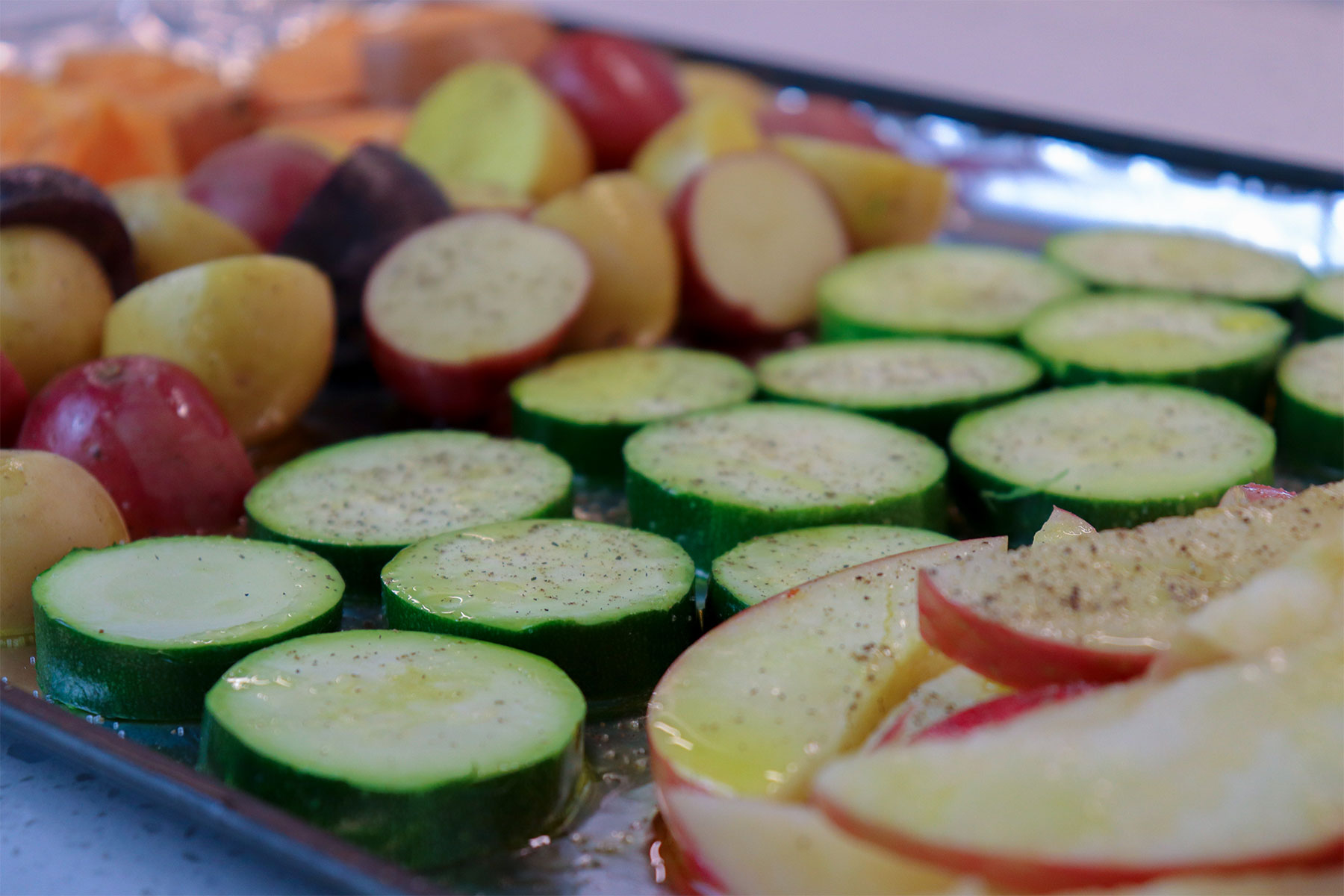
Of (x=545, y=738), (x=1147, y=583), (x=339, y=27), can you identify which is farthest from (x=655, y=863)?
(x=339, y=27)

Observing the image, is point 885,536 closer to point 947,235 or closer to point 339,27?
point 947,235

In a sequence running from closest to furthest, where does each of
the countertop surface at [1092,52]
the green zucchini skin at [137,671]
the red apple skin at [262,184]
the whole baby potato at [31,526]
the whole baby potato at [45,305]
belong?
1. the green zucchini skin at [137,671]
2. the whole baby potato at [31,526]
3. the whole baby potato at [45,305]
4. the red apple skin at [262,184]
5. the countertop surface at [1092,52]

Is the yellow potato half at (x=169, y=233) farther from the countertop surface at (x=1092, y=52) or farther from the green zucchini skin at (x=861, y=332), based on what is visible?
the countertop surface at (x=1092, y=52)

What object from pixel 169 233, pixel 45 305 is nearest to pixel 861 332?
pixel 169 233

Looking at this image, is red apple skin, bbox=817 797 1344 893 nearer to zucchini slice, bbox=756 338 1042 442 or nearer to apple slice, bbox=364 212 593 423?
zucchini slice, bbox=756 338 1042 442

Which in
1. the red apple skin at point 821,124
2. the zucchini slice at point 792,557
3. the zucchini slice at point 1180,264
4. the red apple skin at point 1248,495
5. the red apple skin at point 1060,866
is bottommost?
the zucchini slice at point 792,557

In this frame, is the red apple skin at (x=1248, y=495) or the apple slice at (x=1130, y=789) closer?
the apple slice at (x=1130, y=789)

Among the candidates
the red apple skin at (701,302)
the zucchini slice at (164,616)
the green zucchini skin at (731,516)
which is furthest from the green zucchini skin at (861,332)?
the zucchini slice at (164,616)
